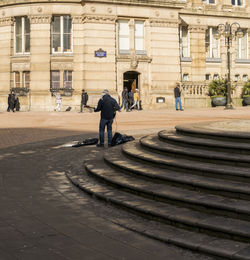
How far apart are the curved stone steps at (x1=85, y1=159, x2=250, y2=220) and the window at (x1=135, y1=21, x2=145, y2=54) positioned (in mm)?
28529

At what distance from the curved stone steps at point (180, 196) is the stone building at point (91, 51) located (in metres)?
25.9

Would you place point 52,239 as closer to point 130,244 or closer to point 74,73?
point 130,244

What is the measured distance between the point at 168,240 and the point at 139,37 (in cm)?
3224

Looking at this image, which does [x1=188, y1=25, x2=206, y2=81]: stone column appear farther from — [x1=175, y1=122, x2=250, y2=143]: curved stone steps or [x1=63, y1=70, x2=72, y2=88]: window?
[x1=175, y1=122, x2=250, y2=143]: curved stone steps

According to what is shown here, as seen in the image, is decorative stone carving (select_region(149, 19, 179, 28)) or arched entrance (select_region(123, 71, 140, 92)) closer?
decorative stone carving (select_region(149, 19, 179, 28))

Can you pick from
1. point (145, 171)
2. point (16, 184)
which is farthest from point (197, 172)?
point (16, 184)

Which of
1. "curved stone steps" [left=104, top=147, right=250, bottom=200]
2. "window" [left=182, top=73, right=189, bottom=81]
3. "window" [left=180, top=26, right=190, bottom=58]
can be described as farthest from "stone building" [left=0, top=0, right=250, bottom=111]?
"curved stone steps" [left=104, top=147, right=250, bottom=200]

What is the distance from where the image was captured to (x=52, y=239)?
18.0ft

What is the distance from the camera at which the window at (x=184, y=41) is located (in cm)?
4000

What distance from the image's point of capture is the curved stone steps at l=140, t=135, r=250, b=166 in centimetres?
724

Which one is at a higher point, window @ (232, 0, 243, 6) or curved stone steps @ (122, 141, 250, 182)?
window @ (232, 0, 243, 6)

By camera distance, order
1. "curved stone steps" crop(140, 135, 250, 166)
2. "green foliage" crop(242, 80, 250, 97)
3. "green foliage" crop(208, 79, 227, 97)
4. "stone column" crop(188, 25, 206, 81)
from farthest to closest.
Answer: "stone column" crop(188, 25, 206, 81) < "green foliage" crop(242, 80, 250, 97) < "green foliage" crop(208, 79, 227, 97) < "curved stone steps" crop(140, 135, 250, 166)

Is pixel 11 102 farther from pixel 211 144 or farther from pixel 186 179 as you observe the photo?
pixel 186 179

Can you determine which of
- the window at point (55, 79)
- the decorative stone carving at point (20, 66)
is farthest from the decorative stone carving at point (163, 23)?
the decorative stone carving at point (20, 66)
